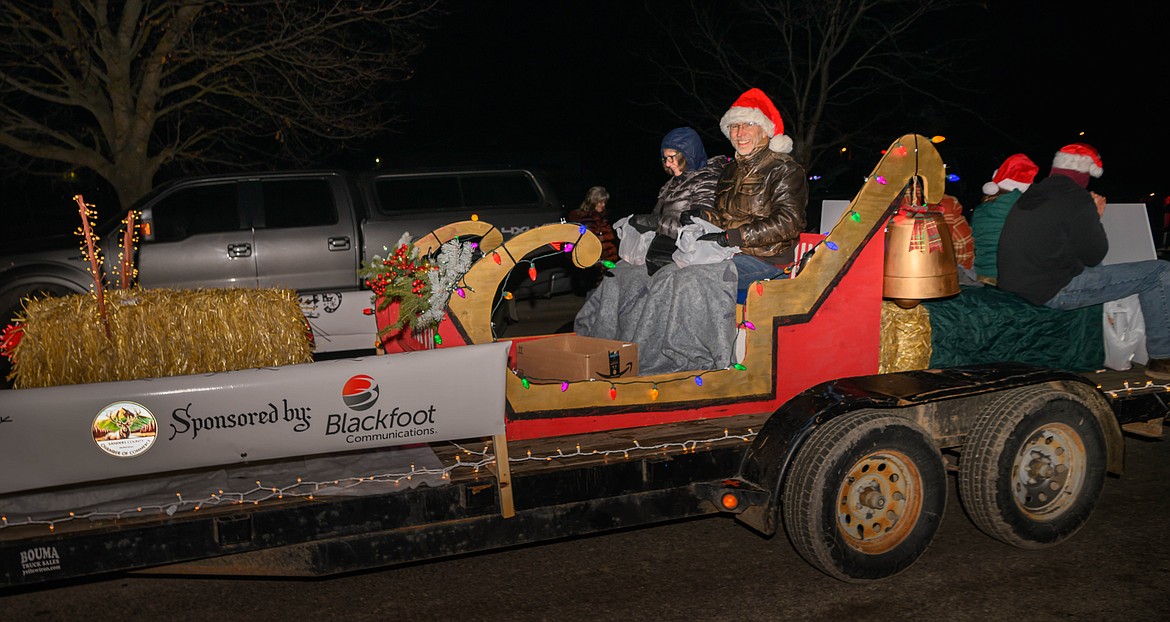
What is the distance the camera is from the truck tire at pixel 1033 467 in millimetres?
4031

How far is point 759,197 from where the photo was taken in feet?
16.7

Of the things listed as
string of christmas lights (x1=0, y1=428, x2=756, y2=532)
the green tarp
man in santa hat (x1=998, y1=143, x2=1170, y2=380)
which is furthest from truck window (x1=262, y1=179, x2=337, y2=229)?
man in santa hat (x1=998, y1=143, x2=1170, y2=380)

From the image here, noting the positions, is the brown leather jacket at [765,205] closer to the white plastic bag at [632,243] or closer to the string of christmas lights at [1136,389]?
the white plastic bag at [632,243]

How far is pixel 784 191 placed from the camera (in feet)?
16.2

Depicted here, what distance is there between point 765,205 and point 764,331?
1.04 metres

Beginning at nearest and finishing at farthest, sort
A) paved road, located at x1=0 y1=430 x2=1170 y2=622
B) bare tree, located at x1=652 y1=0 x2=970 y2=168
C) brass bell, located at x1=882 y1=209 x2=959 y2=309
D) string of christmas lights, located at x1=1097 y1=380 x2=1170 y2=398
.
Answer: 1. paved road, located at x1=0 y1=430 x2=1170 y2=622
2. brass bell, located at x1=882 y1=209 x2=959 y2=309
3. string of christmas lights, located at x1=1097 y1=380 x2=1170 y2=398
4. bare tree, located at x1=652 y1=0 x2=970 y2=168

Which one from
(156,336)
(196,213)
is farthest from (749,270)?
(196,213)

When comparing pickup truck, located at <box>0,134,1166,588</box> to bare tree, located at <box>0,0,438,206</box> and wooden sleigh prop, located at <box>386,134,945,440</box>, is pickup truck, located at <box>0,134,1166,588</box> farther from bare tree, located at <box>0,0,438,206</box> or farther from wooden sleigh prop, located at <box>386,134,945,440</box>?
bare tree, located at <box>0,0,438,206</box>

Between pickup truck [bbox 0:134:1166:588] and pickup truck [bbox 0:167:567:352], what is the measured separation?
549 centimetres

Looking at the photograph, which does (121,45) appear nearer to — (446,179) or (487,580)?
(446,179)

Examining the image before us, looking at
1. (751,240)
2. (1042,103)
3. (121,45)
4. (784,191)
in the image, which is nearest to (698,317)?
(751,240)

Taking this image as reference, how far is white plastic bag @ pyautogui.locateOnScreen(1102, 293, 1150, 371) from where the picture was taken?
16.5 feet

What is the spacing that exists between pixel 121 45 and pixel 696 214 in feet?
29.1

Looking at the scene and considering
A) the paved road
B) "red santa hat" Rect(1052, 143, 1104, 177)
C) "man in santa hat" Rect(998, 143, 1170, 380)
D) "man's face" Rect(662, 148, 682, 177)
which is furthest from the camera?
"man's face" Rect(662, 148, 682, 177)
